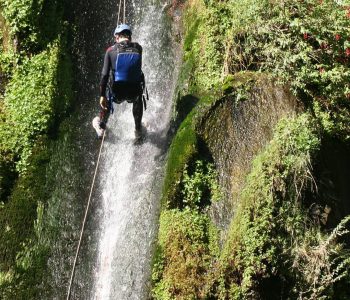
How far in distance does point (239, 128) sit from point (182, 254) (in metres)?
2.18

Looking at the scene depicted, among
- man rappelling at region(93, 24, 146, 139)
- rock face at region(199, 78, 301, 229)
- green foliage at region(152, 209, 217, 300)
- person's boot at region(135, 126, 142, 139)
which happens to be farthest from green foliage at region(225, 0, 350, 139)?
green foliage at region(152, 209, 217, 300)

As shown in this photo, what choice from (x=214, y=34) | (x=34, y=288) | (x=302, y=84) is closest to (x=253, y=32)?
(x=214, y=34)

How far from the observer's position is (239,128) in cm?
861

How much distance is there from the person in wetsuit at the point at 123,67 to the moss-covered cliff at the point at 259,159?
3.30 ft

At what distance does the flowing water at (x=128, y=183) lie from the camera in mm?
8164

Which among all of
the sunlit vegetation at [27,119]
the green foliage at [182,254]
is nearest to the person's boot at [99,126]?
the sunlit vegetation at [27,119]

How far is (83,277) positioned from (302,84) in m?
4.50

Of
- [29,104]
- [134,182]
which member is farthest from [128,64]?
[29,104]

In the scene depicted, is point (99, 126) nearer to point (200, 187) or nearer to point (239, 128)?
point (200, 187)

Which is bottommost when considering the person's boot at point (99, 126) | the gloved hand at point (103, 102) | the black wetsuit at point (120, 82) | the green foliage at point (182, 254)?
the green foliage at point (182, 254)

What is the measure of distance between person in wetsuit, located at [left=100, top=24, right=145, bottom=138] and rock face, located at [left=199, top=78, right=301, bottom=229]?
46.7 inches

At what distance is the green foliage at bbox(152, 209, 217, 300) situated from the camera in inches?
289

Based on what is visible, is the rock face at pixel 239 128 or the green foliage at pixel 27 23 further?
the green foliage at pixel 27 23

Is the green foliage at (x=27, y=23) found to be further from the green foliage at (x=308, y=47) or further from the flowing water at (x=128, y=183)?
the green foliage at (x=308, y=47)
